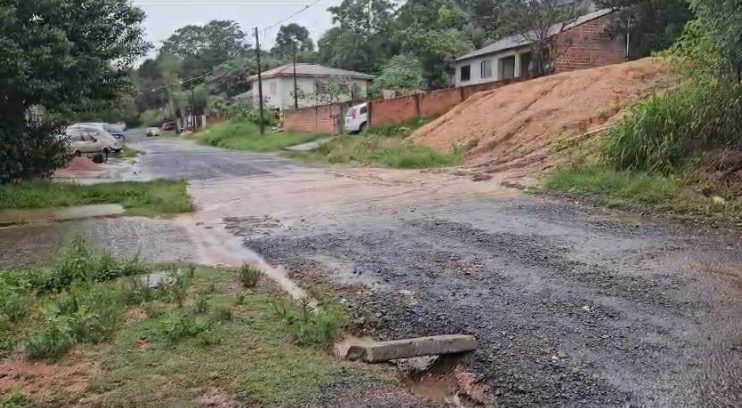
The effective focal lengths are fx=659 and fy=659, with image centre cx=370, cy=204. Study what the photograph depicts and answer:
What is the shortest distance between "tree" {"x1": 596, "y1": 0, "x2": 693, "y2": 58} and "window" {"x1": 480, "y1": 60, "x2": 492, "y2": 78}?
31.8 feet

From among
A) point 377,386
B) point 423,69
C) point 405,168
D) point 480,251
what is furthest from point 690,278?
point 423,69

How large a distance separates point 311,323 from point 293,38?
89.0m

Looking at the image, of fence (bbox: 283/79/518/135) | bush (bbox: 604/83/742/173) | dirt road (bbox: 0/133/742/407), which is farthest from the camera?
fence (bbox: 283/79/518/135)

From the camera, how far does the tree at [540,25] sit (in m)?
30.5

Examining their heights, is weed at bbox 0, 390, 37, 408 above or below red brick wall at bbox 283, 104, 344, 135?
below

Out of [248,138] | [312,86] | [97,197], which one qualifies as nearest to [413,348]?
[97,197]

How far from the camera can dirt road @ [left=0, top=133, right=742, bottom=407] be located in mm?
3758

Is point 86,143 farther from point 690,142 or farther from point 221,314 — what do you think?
point 221,314

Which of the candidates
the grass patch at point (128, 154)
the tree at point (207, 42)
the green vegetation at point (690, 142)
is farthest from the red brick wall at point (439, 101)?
the tree at point (207, 42)

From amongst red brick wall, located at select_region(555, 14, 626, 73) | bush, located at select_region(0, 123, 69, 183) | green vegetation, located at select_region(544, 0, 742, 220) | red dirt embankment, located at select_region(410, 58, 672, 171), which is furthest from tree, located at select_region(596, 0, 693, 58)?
bush, located at select_region(0, 123, 69, 183)

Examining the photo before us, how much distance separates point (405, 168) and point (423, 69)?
24.1m

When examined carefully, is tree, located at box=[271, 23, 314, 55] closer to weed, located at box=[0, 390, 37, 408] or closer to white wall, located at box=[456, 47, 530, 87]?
white wall, located at box=[456, 47, 530, 87]

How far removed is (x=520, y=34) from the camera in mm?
33344

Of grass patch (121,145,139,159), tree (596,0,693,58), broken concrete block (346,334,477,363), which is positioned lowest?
grass patch (121,145,139,159)
